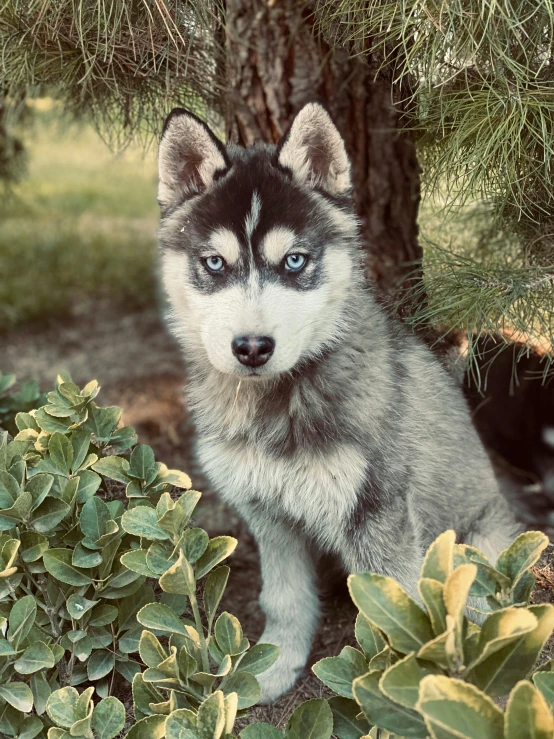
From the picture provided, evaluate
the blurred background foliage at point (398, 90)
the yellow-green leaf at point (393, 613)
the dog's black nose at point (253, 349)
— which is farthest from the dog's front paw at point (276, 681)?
the blurred background foliage at point (398, 90)

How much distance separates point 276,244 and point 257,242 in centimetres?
6

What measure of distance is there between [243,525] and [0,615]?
1656mm

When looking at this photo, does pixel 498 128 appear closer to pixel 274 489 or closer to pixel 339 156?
pixel 339 156

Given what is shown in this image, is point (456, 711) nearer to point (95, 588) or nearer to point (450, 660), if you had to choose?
point (450, 660)

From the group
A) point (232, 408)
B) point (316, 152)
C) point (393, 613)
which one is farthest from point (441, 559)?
point (316, 152)

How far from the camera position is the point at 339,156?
8.19 ft

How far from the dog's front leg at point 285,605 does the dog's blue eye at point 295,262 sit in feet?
3.27

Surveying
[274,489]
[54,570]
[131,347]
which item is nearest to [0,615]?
[54,570]

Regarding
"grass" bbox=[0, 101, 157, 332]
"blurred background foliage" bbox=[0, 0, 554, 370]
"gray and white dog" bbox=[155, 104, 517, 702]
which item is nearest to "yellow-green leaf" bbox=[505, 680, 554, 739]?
"gray and white dog" bbox=[155, 104, 517, 702]

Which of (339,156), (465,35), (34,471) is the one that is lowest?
(34,471)

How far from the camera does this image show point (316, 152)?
2512 millimetres

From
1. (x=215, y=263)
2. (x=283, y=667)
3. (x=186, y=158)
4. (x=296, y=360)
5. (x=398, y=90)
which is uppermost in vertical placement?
(x=398, y=90)

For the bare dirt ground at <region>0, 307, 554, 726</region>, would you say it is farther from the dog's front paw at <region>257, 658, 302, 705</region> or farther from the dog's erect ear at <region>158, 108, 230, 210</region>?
the dog's erect ear at <region>158, 108, 230, 210</region>

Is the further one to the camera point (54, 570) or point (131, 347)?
point (131, 347)
